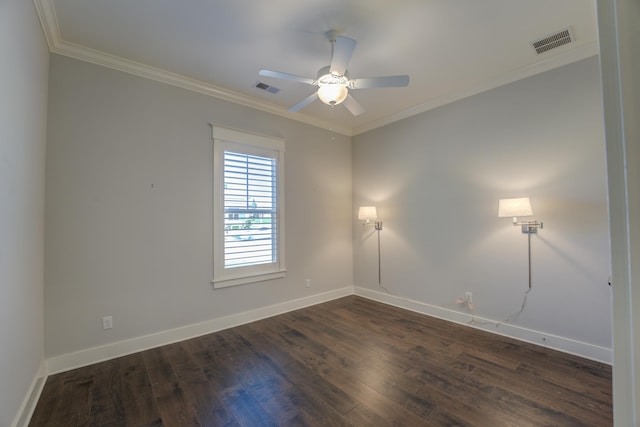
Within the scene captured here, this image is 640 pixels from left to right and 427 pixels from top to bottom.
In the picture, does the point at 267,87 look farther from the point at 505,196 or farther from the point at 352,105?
the point at 505,196

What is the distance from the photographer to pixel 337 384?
2.33m

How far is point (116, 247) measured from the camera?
2.83m

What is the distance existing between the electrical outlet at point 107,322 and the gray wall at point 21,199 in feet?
1.41

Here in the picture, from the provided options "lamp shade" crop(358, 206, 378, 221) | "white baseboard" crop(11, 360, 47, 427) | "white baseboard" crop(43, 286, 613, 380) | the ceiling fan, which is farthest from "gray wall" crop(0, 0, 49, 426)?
"lamp shade" crop(358, 206, 378, 221)

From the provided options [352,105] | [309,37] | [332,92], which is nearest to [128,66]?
[309,37]

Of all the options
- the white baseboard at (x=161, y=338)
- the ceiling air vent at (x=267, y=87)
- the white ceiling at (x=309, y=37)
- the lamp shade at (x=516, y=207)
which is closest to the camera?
the white ceiling at (x=309, y=37)

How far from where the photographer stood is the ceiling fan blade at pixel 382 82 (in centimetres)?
229

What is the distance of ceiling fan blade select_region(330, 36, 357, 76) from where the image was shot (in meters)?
2.05

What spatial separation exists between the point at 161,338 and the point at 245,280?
1.09 metres

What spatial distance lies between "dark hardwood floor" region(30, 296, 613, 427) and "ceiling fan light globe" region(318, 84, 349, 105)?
7.90 ft

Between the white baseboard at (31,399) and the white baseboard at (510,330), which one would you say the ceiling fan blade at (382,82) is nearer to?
the white baseboard at (510,330)

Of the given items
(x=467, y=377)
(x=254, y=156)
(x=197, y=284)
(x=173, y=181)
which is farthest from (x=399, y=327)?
(x=173, y=181)

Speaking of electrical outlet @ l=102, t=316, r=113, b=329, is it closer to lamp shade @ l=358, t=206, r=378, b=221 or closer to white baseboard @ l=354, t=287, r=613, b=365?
lamp shade @ l=358, t=206, r=378, b=221

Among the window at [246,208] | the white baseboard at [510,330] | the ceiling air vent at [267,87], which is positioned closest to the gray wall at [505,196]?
the white baseboard at [510,330]
